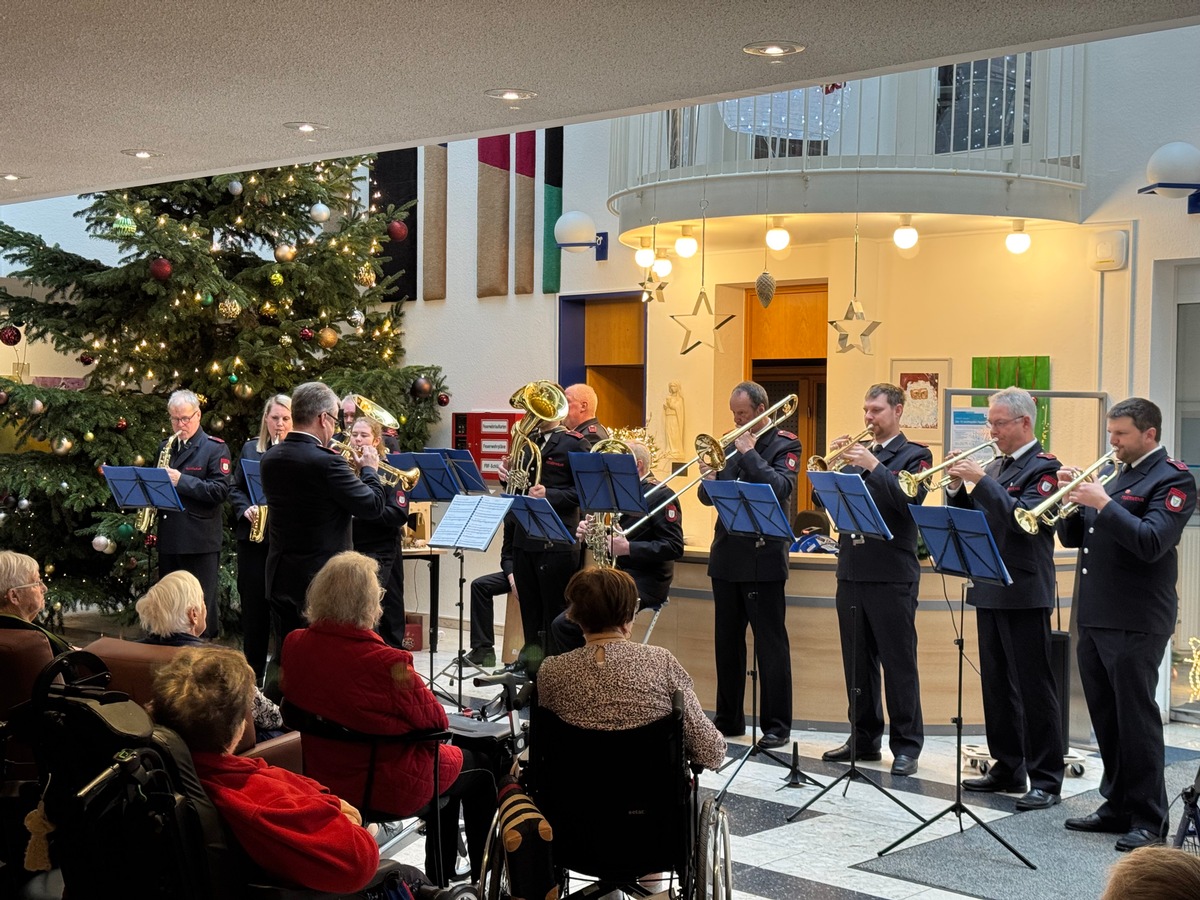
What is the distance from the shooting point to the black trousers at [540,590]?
702 centimetres

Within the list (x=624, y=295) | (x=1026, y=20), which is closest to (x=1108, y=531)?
(x=1026, y=20)

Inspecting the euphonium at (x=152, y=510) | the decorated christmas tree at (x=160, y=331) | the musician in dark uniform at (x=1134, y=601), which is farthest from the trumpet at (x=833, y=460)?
the decorated christmas tree at (x=160, y=331)

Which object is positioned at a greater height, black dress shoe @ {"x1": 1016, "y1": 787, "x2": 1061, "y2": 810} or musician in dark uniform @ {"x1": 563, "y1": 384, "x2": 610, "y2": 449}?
musician in dark uniform @ {"x1": 563, "y1": 384, "x2": 610, "y2": 449}

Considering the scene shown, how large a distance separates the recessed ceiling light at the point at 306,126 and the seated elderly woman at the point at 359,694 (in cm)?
242

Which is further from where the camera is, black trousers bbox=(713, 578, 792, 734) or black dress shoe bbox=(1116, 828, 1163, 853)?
black trousers bbox=(713, 578, 792, 734)

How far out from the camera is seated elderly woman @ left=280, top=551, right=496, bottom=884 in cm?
354

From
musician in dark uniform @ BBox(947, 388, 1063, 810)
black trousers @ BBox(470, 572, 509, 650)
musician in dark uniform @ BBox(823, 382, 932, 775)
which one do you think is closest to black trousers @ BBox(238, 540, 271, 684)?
black trousers @ BBox(470, 572, 509, 650)

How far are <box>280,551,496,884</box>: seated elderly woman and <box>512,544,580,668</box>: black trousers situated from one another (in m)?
3.10

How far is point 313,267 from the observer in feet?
31.1

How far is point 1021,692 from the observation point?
556cm

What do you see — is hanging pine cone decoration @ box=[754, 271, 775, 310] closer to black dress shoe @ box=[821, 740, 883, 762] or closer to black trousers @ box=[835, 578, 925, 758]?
black trousers @ box=[835, 578, 925, 758]

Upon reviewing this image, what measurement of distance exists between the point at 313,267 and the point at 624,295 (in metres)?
2.31

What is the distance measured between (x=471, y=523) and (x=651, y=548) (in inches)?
41.1

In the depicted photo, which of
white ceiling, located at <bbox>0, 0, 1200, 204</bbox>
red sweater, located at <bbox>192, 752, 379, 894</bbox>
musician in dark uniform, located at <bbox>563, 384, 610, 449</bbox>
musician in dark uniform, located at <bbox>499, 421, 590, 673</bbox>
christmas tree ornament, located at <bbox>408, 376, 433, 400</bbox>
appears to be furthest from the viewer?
christmas tree ornament, located at <bbox>408, 376, 433, 400</bbox>
